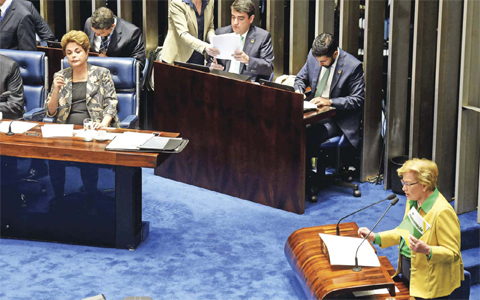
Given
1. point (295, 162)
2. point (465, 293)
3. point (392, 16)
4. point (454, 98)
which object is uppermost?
point (392, 16)

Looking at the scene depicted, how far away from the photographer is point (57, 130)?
4770mm

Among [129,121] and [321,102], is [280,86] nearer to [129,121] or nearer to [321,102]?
[321,102]

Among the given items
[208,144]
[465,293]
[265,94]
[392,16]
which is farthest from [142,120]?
[465,293]

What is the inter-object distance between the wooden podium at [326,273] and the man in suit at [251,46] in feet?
6.67

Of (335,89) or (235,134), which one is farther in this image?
(335,89)

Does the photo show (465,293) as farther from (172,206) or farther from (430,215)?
(172,206)

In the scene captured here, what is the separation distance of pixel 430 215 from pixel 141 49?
140 inches

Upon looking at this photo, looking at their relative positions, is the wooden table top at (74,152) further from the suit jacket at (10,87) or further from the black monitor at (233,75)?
the black monitor at (233,75)

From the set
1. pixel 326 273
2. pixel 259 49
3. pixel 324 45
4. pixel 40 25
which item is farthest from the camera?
pixel 40 25

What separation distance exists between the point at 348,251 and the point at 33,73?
3.13m

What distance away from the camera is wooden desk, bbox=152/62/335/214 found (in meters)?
5.37

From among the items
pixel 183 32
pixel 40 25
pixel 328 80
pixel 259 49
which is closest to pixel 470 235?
pixel 328 80

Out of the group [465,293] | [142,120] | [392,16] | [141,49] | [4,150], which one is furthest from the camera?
[142,120]

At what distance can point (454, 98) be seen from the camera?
555cm
